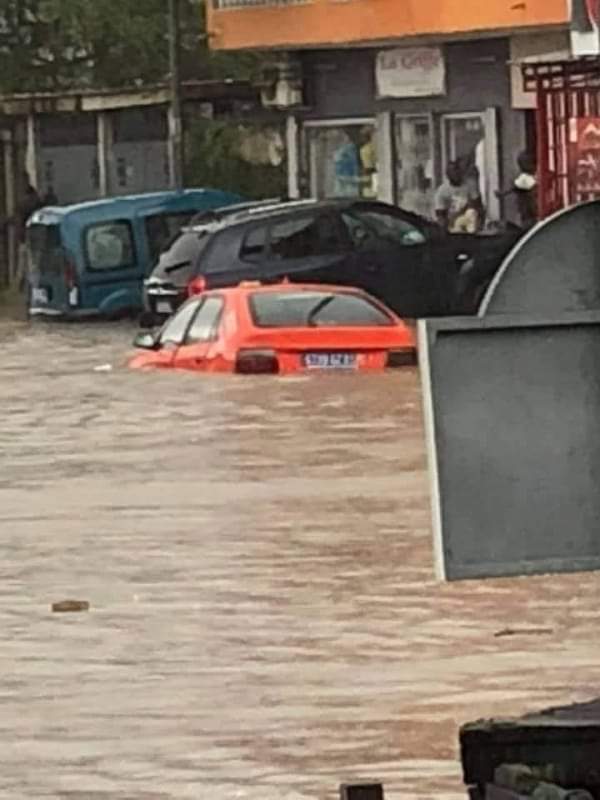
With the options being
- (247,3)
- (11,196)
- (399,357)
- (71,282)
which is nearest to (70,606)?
(399,357)

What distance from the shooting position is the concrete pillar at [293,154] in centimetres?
4691

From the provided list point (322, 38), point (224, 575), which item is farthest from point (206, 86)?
point (224, 575)

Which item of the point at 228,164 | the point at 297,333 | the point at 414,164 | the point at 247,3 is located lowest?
the point at 297,333

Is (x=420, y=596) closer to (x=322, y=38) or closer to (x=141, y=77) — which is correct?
(x=322, y=38)

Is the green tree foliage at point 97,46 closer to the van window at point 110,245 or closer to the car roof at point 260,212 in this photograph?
the van window at point 110,245

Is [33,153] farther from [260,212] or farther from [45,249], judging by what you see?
[260,212]

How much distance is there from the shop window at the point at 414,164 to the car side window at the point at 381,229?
17.2 feet

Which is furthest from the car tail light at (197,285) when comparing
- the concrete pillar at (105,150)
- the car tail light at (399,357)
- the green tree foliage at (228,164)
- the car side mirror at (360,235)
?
the concrete pillar at (105,150)

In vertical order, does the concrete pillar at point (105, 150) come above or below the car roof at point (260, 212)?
above

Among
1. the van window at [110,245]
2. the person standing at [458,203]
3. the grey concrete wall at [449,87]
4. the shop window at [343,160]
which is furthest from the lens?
the shop window at [343,160]

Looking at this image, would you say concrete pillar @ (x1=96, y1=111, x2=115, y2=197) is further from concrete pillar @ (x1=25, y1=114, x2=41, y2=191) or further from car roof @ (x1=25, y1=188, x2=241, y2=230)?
car roof @ (x1=25, y1=188, x2=241, y2=230)

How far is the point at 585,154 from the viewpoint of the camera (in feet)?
127

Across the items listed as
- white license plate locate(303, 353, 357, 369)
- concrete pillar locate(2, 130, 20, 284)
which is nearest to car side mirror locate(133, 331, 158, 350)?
white license plate locate(303, 353, 357, 369)

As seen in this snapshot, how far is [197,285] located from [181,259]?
42.4 inches
